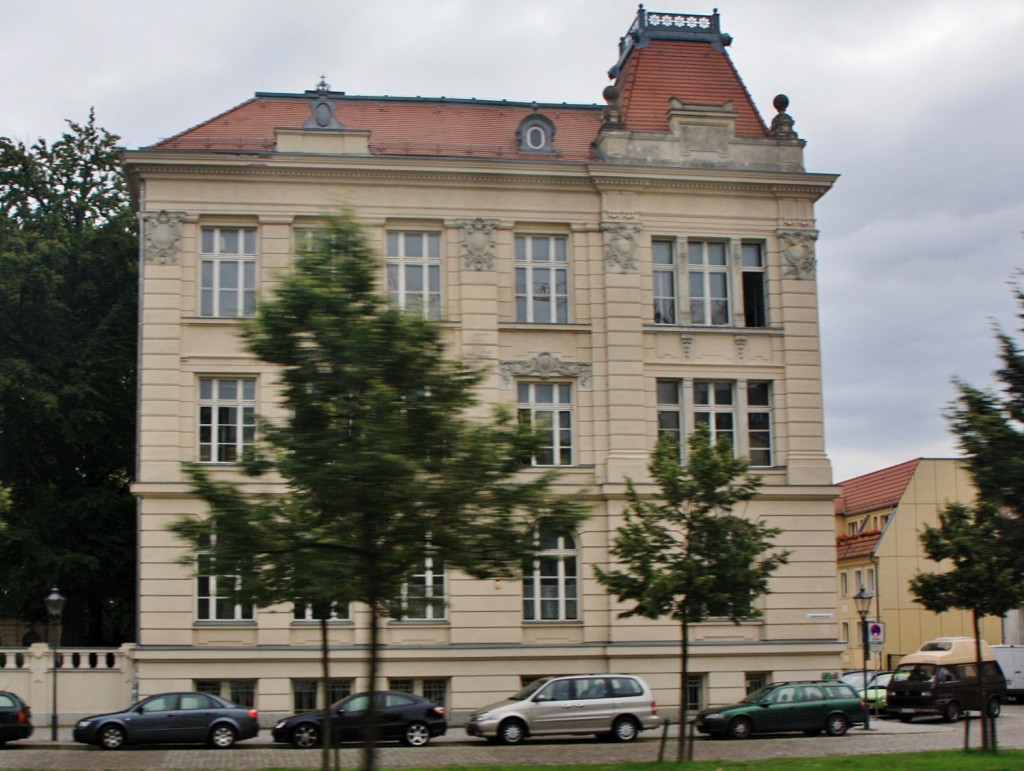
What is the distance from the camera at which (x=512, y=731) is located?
102 feet

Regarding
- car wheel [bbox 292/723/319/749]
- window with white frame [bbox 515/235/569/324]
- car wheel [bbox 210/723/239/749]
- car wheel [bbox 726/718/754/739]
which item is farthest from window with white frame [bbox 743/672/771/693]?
car wheel [bbox 210/723/239/749]

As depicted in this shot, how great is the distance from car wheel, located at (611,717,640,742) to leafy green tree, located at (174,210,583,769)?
51.0ft

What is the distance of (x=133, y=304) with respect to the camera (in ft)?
139

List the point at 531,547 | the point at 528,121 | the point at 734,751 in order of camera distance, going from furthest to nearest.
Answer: the point at 528,121 → the point at 734,751 → the point at 531,547

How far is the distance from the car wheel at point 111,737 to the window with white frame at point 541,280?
592 inches

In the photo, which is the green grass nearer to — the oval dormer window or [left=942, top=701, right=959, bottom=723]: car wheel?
[left=942, top=701, right=959, bottom=723]: car wheel

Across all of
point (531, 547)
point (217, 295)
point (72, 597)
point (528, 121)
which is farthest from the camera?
point (72, 597)

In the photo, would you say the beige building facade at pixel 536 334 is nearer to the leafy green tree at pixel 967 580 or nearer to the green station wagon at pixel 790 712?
the green station wagon at pixel 790 712

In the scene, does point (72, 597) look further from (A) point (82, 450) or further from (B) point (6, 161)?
(B) point (6, 161)

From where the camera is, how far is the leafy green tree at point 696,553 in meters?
26.3

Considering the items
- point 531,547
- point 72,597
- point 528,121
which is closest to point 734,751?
point 531,547

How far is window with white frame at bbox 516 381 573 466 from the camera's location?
121ft

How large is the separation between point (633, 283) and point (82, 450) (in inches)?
728

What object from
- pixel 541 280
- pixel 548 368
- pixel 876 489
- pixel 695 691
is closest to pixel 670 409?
pixel 548 368
